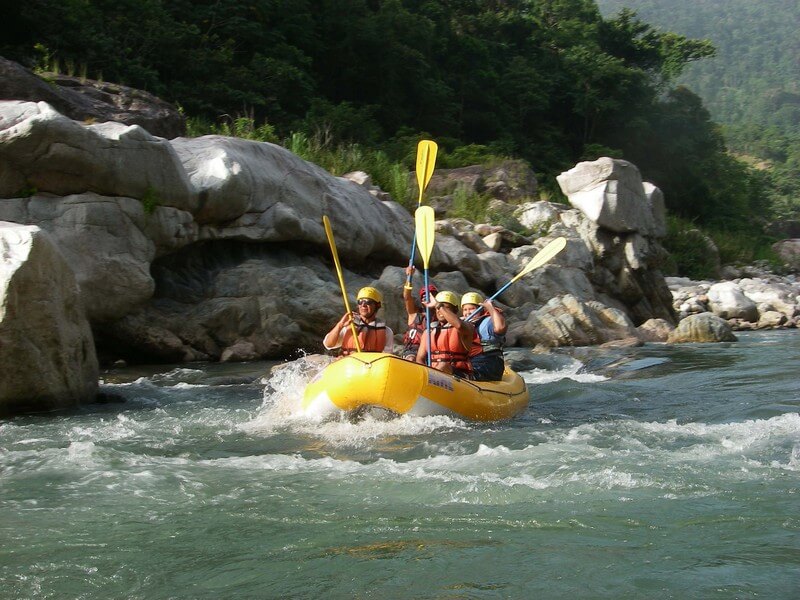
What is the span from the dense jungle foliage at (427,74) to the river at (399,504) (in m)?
10.2

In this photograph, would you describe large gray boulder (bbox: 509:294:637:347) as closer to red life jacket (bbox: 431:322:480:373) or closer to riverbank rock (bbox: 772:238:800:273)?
red life jacket (bbox: 431:322:480:373)

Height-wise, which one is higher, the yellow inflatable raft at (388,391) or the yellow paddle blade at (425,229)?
the yellow paddle blade at (425,229)

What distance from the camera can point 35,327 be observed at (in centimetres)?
633

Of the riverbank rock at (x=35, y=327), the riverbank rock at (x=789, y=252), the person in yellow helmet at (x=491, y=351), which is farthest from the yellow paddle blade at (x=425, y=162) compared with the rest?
the riverbank rock at (x=789, y=252)

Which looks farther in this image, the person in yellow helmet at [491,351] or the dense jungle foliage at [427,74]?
the dense jungle foliage at [427,74]

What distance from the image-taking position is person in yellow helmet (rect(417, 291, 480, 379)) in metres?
6.60

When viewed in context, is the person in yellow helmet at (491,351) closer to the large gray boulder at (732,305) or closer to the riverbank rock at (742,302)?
the riverbank rock at (742,302)

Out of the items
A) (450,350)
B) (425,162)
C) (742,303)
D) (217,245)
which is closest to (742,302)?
(742,303)

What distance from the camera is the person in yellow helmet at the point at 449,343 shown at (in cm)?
660

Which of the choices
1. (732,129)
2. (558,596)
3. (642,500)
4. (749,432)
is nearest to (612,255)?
(749,432)

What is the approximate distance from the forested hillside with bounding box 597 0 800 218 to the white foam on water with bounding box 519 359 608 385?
45.2 metres

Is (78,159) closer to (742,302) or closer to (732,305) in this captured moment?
(732,305)

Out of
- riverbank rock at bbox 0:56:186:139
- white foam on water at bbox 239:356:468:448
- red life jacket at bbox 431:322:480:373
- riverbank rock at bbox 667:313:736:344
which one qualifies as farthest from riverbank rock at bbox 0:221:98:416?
riverbank rock at bbox 667:313:736:344

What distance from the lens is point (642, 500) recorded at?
3.93m
